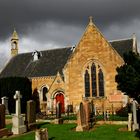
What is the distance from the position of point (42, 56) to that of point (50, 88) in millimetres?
9394

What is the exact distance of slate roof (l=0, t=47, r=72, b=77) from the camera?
159ft

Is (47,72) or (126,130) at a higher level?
(47,72)

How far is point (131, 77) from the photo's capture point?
79.7 ft

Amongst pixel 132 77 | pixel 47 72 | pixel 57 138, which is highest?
pixel 47 72

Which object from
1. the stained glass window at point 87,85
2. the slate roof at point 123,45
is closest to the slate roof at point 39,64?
the stained glass window at point 87,85

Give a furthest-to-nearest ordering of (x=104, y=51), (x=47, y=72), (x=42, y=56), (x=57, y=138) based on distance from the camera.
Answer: (x=42, y=56)
(x=47, y=72)
(x=104, y=51)
(x=57, y=138)

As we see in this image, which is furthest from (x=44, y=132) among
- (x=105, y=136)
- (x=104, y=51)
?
(x=104, y=51)

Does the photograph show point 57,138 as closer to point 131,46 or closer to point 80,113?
point 80,113

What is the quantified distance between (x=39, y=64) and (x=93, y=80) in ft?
43.6

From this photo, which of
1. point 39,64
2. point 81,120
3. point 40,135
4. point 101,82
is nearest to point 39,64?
point 39,64

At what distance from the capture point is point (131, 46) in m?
41.2

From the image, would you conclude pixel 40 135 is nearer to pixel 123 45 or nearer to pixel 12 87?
pixel 123 45

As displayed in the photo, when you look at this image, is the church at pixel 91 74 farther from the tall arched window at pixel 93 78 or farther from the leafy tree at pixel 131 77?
the leafy tree at pixel 131 77

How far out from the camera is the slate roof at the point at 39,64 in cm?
4850
